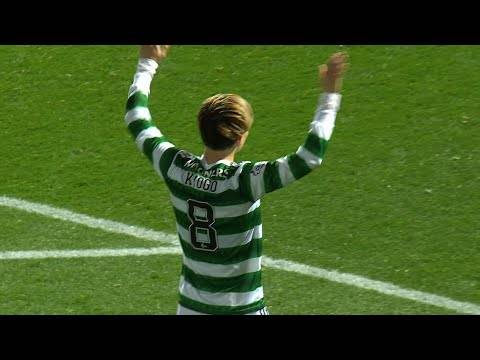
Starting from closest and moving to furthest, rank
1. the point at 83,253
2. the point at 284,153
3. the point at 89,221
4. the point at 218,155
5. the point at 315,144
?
the point at 315,144
the point at 218,155
the point at 83,253
the point at 89,221
the point at 284,153

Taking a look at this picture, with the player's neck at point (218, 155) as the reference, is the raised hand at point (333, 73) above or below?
above

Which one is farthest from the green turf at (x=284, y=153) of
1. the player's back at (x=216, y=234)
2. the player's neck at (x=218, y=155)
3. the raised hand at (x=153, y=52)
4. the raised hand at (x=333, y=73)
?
the raised hand at (x=333, y=73)

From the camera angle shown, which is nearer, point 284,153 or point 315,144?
point 315,144

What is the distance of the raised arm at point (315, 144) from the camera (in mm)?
4973

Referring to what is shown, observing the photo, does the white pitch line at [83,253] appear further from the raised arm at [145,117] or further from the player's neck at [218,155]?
the player's neck at [218,155]

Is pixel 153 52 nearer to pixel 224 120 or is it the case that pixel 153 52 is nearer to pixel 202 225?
pixel 224 120

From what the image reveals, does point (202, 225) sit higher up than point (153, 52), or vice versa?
point (153, 52)

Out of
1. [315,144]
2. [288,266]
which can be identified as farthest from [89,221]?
[315,144]

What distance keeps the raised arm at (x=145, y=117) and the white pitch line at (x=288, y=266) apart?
9.23 feet

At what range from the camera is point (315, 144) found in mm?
4973

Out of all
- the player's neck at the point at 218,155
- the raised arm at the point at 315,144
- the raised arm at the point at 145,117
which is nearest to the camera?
the raised arm at the point at 315,144

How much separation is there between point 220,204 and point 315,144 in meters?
0.56

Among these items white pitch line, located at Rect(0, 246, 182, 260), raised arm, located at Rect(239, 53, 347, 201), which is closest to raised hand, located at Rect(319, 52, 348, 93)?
raised arm, located at Rect(239, 53, 347, 201)

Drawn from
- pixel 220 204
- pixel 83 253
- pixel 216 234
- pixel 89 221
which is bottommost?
pixel 216 234
